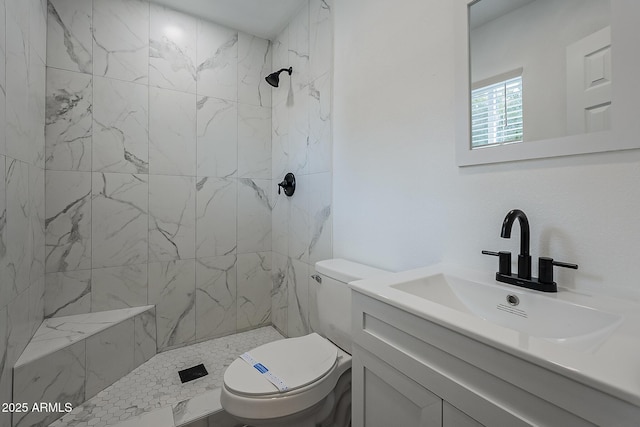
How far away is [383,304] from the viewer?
0.74 meters

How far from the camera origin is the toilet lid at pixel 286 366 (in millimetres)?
1002

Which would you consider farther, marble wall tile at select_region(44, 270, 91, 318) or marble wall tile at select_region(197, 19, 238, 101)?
marble wall tile at select_region(197, 19, 238, 101)

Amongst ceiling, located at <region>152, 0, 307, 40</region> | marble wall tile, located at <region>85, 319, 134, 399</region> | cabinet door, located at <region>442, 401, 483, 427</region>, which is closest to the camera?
cabinet door, located at <region>442, 401, 483, 427</region>

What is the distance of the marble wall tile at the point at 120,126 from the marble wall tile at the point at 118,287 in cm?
66

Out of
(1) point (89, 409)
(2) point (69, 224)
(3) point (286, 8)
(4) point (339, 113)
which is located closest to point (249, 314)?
(1) point (89, 409)

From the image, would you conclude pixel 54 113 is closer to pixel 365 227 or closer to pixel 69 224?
pixel 69 224

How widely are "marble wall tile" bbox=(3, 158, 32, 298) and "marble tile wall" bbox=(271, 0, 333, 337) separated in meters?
1.41

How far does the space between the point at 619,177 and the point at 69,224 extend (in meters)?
2.48

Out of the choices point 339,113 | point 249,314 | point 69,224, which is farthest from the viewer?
point 249,314

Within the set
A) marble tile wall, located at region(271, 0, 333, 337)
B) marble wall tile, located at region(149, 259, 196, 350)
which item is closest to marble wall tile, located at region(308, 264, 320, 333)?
marble tile wall, located at region(271, 0, 333, 337)

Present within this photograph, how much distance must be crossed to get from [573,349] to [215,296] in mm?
2073

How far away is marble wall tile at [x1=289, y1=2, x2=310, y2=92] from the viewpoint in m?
1.87

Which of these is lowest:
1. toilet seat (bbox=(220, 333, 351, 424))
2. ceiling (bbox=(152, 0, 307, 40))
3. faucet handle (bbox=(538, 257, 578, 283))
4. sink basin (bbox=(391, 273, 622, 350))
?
toilet seat (bbox=(220, 333, 351, 424))

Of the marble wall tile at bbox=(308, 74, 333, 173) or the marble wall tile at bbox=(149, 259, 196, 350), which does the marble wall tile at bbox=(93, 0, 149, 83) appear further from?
the marble wall tile at bbox=(149, 259, 196, 350)
